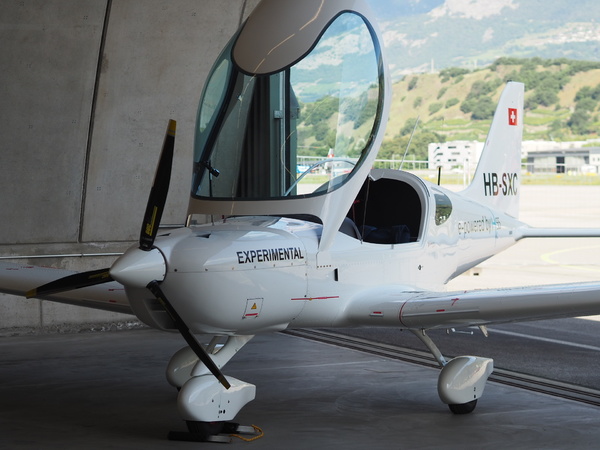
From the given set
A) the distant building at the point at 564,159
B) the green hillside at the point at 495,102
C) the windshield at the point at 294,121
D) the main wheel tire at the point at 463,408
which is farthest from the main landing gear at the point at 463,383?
the green hillside at the point at 495,102

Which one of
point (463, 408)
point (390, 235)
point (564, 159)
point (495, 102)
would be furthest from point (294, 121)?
point (495, 102)

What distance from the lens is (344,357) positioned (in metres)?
9.27

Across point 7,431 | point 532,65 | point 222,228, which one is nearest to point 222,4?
point 222,228

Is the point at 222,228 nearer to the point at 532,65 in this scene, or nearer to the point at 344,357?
the point at 344,357

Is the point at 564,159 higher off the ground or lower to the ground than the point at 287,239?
lower

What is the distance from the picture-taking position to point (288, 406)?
23.1 feet

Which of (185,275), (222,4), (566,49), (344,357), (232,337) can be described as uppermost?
(566,49)

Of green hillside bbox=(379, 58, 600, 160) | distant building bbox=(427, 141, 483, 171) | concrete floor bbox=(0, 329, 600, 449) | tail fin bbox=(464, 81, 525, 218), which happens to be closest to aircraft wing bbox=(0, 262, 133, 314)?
concrete floor bbox=(0, 329, 600, 449)

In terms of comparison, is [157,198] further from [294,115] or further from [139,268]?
[294,115]

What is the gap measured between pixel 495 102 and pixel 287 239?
73.6m

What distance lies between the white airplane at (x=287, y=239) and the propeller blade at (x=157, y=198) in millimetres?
39

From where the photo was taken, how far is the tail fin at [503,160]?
949 centimetres

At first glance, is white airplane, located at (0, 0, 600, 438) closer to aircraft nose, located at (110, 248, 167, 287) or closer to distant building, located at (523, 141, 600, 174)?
aircraft nose, located at (110, 248, 167, 287)

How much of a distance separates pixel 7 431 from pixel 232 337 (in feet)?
5.52
